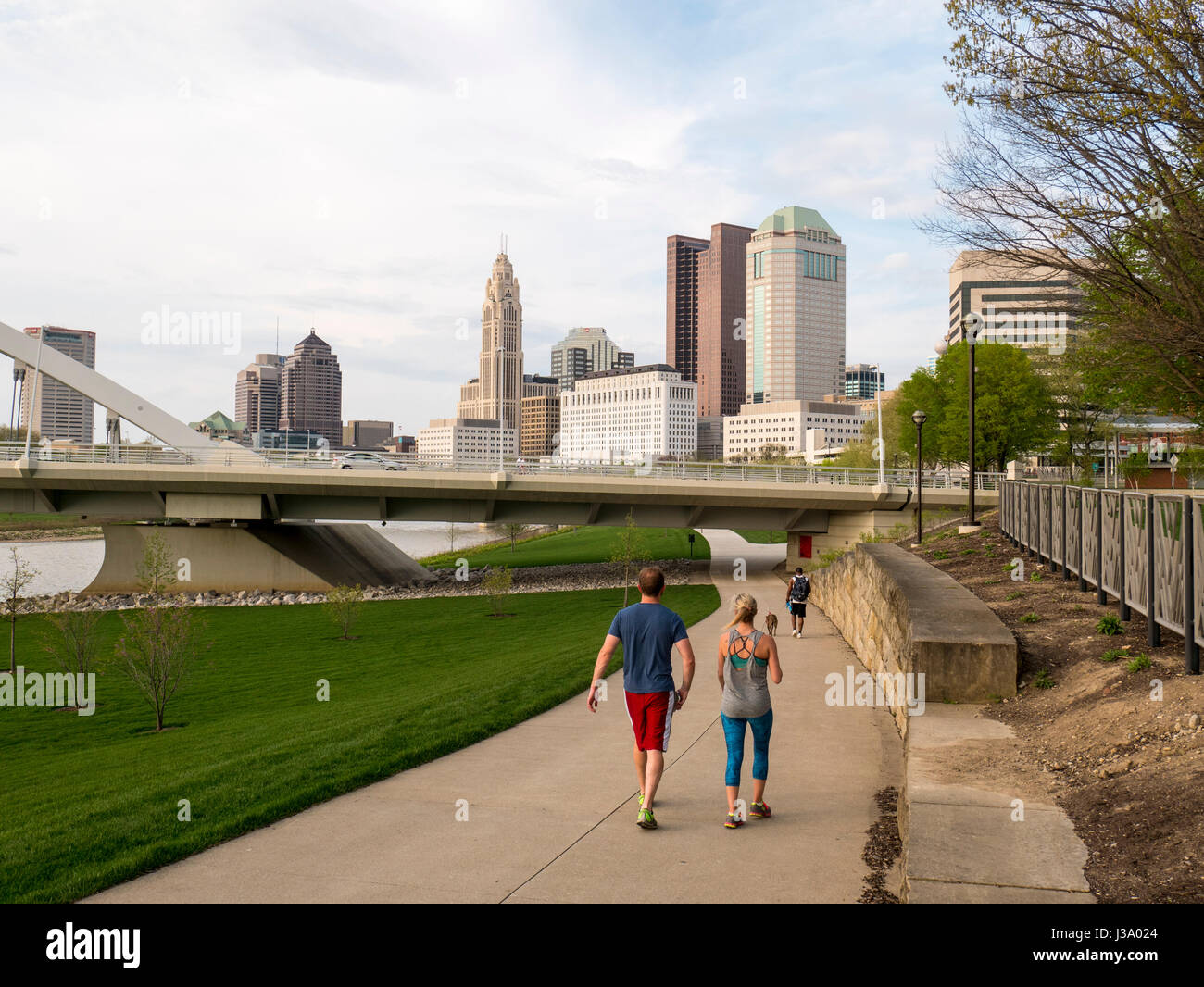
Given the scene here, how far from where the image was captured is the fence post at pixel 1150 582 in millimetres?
8008

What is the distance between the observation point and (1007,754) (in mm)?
6637

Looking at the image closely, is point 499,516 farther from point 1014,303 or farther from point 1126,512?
point 1014,303

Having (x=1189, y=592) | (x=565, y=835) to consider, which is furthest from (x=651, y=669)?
(x=1189, y=592)

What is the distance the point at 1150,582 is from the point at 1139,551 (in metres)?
0.69

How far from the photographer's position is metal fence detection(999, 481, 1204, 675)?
7.17 meters

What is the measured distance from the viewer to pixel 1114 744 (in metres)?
6.25

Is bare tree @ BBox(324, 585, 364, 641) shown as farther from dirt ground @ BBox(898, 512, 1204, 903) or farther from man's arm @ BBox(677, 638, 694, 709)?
man's arm @ BBox(677, 638, 694, 709)

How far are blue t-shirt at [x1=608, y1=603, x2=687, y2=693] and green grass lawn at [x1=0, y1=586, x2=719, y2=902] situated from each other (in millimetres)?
2685

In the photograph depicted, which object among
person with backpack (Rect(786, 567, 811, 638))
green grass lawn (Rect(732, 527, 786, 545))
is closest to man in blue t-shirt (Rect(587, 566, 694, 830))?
person with backpack (Rect(786, 567, 811, 638))

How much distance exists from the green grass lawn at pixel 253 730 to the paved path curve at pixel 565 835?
1.25ft

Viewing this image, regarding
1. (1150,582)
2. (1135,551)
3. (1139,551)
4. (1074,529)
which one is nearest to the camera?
(1150,582)

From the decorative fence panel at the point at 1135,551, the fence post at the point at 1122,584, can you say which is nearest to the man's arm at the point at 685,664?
the decorative fence panel at the point at 1135,551

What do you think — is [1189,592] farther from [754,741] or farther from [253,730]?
[253,730]
